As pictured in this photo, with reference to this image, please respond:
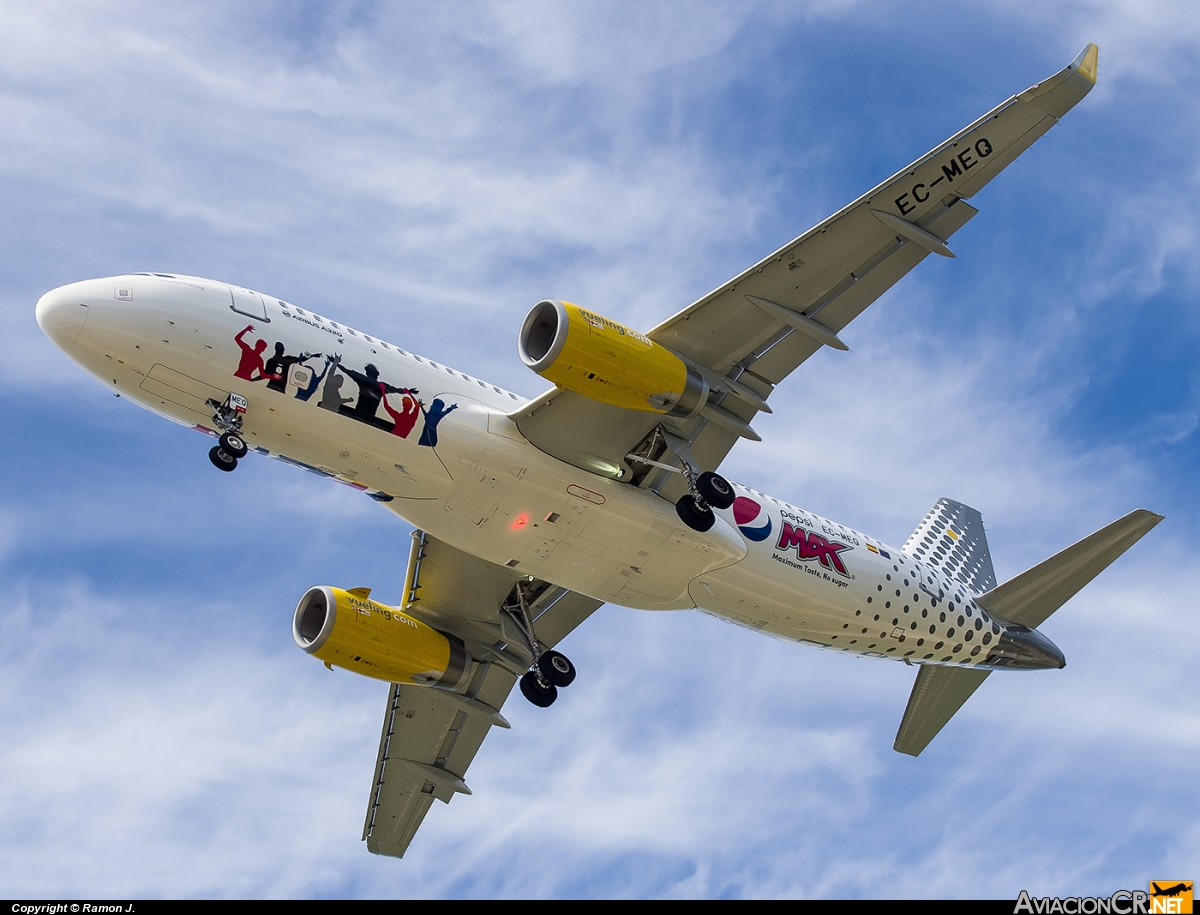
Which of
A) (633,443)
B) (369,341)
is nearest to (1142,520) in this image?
(633,443)

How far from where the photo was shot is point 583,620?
1302 inches

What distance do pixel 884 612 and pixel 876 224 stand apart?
418 inches

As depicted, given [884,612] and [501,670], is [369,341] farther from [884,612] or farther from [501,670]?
[884,612]

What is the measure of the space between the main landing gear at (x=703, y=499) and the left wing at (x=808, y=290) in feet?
4.18

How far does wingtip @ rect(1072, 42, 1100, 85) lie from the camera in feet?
81.0

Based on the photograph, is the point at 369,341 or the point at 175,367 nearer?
the point at 175,367

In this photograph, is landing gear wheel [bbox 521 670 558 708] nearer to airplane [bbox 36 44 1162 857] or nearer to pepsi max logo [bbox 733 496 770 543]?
airplane [bbox 36 44 1162 857]

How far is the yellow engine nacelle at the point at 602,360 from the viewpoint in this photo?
78.6ft

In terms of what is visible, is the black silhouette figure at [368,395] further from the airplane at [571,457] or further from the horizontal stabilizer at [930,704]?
the horizontal stabilizer at [930,704]

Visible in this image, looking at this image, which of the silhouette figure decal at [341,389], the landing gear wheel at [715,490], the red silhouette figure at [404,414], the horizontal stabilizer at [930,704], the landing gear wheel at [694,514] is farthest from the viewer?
the horizontal stabilizer at [930,704]

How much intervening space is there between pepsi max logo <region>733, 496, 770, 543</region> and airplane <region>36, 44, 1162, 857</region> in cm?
6

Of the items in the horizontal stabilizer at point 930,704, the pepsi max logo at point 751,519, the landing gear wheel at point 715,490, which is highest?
the pepsi max logo at point 751,519

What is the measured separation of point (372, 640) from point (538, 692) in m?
4.45

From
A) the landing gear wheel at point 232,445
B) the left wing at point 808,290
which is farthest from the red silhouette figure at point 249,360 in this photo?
the left wing at point 808,290
